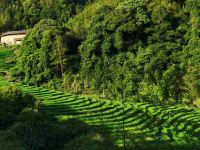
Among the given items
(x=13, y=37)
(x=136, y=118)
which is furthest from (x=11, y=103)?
(x=13, y=37)

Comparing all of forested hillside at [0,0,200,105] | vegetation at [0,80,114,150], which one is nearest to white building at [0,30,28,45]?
forested hillside at [0,0,200,105]

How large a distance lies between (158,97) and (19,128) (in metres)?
20.4

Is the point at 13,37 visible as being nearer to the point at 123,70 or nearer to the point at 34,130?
the point at 123,70

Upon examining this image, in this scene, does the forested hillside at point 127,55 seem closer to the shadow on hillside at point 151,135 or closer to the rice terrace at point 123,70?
the rice terrace at point 123,70

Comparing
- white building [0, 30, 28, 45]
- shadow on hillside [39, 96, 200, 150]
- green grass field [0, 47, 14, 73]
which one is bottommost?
shadow on hillside [39, 96, 200, 150]

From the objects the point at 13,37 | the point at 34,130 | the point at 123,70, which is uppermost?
the point at 13,37

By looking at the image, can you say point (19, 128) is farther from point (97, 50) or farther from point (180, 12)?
point (180, 12)

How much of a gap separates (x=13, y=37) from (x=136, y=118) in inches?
1538

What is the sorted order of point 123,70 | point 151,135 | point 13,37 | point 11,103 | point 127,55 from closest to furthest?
point 11,103
point 151,135
point 123,70
point 127,55
point 13,37

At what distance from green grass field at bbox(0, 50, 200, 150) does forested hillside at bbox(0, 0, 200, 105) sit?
3.63 metres

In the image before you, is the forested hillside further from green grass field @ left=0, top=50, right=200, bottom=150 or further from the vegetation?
the vegetation

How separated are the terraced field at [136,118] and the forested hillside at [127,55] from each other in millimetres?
3681

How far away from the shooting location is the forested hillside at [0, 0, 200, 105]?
4147 centimetres

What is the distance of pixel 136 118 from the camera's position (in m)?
34.2
